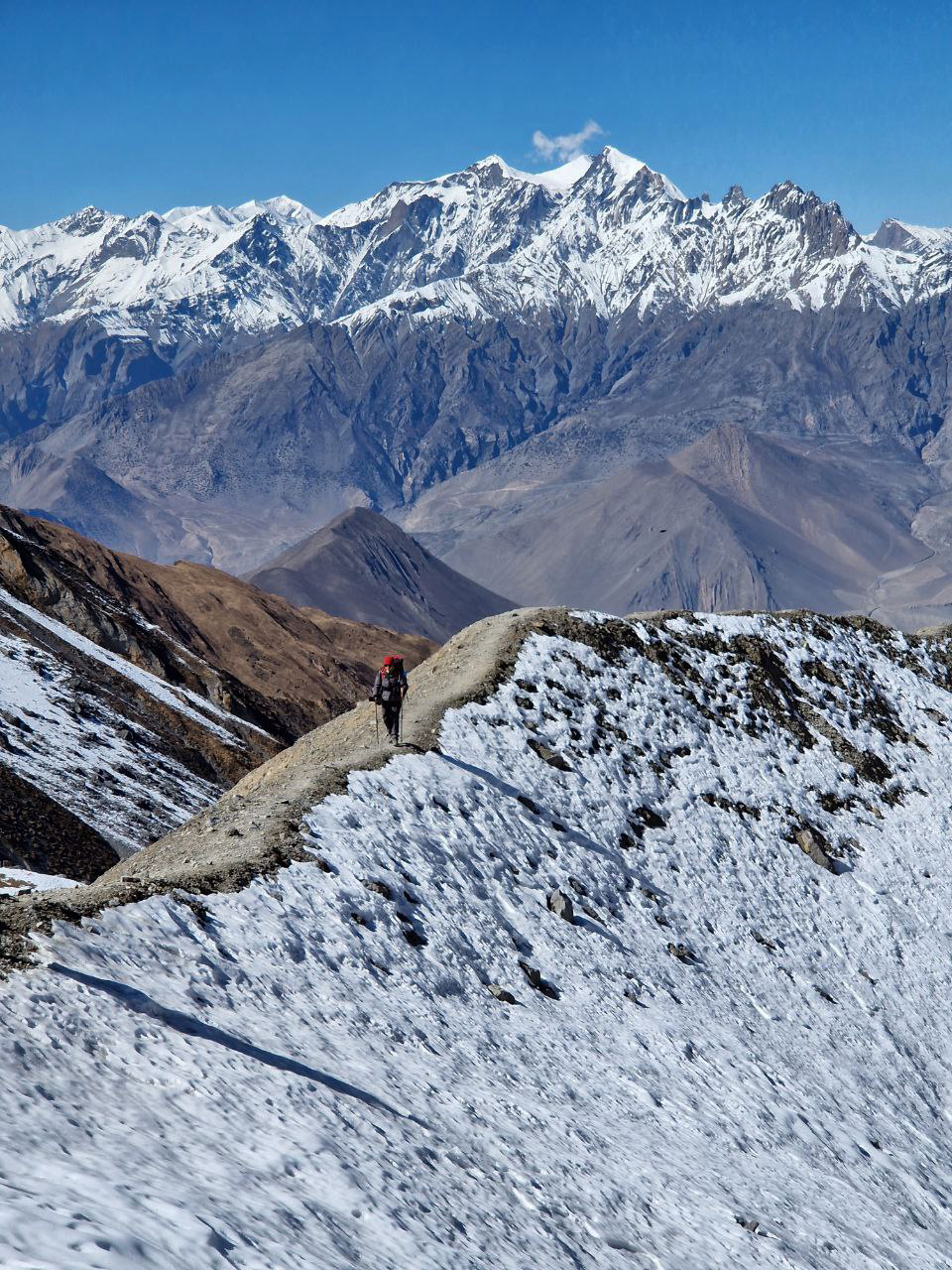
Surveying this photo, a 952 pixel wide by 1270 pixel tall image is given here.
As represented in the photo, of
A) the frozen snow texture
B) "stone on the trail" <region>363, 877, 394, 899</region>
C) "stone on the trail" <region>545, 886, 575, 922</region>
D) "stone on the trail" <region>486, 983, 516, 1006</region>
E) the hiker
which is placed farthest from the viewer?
the frozen snow texture

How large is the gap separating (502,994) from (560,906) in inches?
183

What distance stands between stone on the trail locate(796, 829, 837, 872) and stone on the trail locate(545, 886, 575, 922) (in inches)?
486

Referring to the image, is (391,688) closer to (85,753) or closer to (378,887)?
(378,887)

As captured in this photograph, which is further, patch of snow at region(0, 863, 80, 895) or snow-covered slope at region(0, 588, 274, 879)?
snow-covered slope at region(0, 588, 274, 879)

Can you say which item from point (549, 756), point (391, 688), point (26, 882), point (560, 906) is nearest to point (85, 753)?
point (26, 882)

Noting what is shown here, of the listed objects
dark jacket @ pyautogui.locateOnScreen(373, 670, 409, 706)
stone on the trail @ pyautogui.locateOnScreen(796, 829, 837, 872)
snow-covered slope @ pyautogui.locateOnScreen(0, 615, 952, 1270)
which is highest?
stone on the trail @ pyautogui.locateOnScreen(796, 829, 837, 872)

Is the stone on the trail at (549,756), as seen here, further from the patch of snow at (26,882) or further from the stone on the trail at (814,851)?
the patch of snow at (26,882)

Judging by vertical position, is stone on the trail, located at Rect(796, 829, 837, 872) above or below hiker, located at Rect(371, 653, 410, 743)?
above

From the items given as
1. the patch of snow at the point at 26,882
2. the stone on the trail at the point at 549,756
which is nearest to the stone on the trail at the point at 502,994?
the patch of snow at the point at 26,882

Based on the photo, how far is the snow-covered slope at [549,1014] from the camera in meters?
15.5

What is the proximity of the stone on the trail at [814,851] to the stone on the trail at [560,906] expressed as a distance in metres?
12.4

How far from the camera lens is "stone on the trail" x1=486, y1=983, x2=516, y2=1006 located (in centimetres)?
2545

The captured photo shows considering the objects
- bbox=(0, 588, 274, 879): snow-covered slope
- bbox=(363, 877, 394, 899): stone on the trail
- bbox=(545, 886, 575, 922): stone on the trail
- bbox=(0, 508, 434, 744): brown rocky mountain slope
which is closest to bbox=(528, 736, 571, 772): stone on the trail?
bbox=(545, 886, 575, 922): stone on the trail

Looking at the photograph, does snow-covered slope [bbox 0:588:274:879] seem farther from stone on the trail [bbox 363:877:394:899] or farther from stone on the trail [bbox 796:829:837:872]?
stone on the trail [bbox 796:829:837:872]
